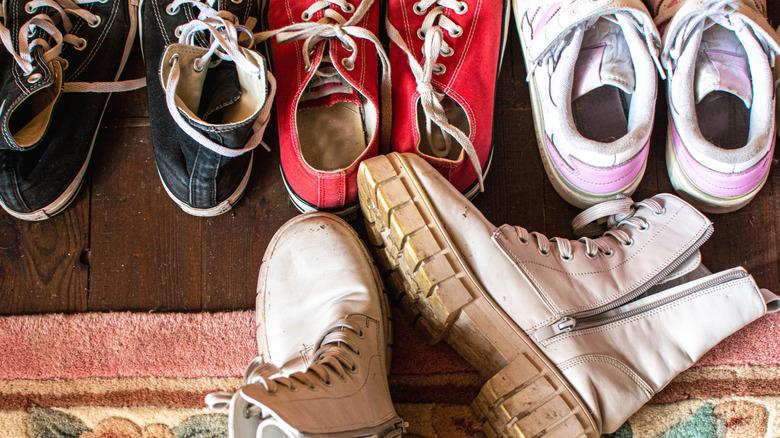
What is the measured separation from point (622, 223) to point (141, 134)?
2.42 feet

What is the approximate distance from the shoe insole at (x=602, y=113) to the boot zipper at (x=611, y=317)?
250 millimetres

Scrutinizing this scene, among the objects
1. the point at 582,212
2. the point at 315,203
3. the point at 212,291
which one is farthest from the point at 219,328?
the point at 582,212

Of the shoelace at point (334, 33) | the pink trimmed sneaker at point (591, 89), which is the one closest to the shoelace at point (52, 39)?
the shoelace at point (334, 33)

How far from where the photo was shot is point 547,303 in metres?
0.85

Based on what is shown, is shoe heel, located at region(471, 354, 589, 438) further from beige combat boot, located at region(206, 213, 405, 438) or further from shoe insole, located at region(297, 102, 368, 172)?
shoe insole, located at region(297, 102, 368, 172)

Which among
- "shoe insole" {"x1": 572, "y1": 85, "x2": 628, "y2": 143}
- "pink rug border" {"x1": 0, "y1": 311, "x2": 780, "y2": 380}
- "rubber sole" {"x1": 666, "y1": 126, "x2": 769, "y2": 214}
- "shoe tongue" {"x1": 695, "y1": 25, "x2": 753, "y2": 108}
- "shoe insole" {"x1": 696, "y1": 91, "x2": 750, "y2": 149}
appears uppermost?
"shoe tongue" {"x1": 695, "y1": 25, "x2": 753, "y2": 108}

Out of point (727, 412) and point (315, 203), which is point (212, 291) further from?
point (727, 412)

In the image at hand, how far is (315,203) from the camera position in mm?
916

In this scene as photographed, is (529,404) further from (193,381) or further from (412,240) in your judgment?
(193,381)

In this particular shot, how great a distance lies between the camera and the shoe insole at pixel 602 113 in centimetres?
98

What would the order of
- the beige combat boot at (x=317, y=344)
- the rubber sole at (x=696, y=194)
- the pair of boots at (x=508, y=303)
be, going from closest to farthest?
the beige combat boot at (x=317, y=344), the pair of boots at (x=508, y=303), the rubber sole at (x=696, y=194)

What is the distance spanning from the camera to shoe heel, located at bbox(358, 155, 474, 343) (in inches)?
33.1

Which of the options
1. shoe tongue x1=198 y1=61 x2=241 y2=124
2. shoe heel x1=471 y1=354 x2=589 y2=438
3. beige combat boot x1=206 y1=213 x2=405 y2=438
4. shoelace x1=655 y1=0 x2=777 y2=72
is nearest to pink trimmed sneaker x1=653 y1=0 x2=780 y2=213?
shoelace x1=655 y1=0 x2=777 y2=72

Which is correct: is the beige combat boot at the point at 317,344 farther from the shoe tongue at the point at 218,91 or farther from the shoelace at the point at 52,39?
the shoelace at the point at 52,39
